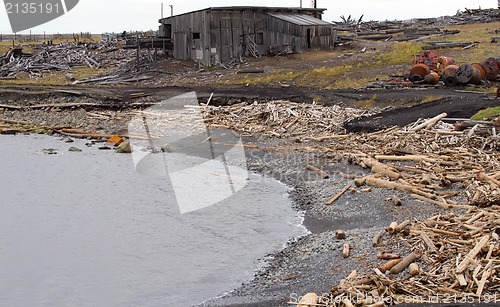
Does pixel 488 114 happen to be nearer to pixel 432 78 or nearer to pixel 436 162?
pixel 436 162

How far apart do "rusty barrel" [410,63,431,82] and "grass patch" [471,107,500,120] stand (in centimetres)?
1101

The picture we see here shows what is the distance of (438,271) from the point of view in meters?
12.4

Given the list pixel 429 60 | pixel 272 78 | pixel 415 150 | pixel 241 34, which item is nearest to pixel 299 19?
pixel 241 34

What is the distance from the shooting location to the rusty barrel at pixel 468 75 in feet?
108

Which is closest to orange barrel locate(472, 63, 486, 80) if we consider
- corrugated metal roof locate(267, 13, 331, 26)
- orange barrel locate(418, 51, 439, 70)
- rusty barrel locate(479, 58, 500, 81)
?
rusty barrel locate(479, 58, 500, 81)

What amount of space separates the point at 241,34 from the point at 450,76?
20.5 meters

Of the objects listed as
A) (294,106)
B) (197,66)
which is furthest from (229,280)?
(197,66)

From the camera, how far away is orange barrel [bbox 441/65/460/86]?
1321 inches

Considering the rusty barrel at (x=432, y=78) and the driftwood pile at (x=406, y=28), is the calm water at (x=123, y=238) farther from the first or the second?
the driftwood pile at (x=406, y=28)

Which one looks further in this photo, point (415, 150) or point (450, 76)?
point (450, 76)

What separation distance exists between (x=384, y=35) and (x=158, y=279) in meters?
51.2

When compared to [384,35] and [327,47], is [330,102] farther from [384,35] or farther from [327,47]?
[384,35]

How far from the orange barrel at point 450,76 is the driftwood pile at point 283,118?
20.3ft

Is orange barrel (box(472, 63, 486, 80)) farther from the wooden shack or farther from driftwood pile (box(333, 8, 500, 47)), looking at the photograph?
driftwood pile (box(333, 8, 500, 47))
